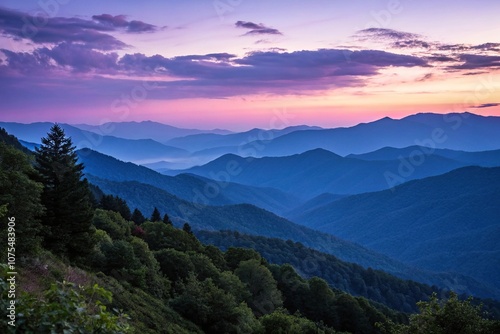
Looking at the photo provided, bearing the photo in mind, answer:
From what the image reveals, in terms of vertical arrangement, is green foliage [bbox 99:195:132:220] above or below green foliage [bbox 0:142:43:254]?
below

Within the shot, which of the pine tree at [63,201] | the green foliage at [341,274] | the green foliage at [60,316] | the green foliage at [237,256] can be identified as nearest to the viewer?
the green foliage at [60,316]

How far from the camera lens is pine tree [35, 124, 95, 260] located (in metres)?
30.5

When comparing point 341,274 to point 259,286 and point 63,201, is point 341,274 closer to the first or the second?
point 259,286

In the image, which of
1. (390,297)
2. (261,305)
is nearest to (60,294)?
(261,305)

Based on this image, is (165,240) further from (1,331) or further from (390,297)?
(390,297)

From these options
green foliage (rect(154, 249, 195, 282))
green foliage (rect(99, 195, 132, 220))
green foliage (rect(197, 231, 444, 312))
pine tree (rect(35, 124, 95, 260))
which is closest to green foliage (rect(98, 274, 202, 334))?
pine tree (rect(35, 124, 95, 260))

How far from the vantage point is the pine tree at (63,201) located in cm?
3053

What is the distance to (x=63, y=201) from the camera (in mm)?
30750

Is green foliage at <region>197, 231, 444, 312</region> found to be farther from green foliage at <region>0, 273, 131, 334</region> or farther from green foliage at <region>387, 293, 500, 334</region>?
green foliage at <region>0, 273, 131, 334</region>

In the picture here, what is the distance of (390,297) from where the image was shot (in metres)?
143

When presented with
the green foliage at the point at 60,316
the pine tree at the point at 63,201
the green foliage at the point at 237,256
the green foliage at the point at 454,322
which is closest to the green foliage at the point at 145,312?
the pine tree at the point at 63,201

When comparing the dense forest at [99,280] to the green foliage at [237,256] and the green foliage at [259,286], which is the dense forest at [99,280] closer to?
the green foliage at [259,286]

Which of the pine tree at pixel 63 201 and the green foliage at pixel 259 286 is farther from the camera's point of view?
the green foliage at pixel 259 286

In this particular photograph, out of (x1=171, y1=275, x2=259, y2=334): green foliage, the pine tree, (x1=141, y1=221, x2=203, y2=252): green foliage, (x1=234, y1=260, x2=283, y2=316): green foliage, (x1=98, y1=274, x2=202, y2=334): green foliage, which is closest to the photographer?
(x1=98, y1=274, x2=202, y2=334): green foliage
